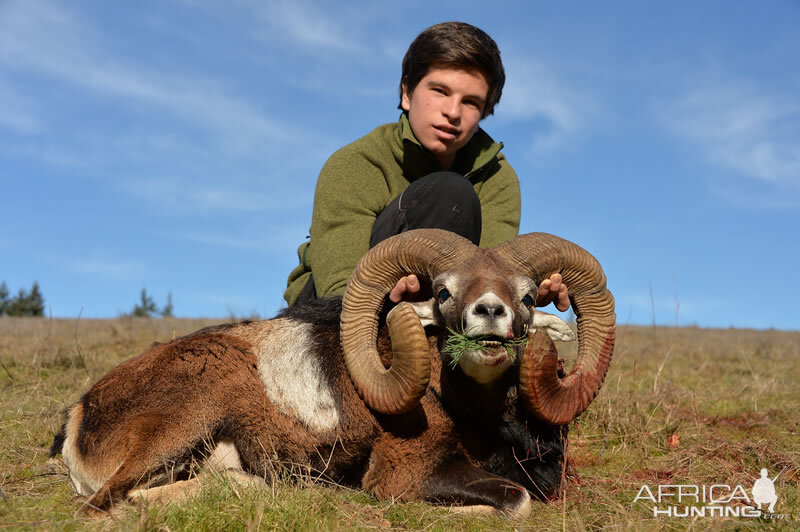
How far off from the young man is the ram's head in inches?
14.5

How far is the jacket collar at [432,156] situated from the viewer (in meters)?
6.61

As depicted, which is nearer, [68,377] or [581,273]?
[581,273]

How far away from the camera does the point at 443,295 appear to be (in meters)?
4.84

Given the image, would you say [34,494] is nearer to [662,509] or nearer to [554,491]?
[554,491]

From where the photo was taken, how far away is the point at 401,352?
15.0 feet

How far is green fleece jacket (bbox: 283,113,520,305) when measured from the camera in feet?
19.6

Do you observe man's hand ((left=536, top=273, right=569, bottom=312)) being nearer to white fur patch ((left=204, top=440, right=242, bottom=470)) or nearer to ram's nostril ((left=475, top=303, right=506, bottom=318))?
ram's nostril ((left=475, top=303, right=506, bottom=318))

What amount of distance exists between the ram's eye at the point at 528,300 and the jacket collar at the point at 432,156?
2102 mm

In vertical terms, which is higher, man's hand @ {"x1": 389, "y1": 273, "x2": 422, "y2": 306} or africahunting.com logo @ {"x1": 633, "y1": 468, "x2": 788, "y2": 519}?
man's hand @ {"x1": 389, "y1": 273, "x2": 422, "y2": 306}

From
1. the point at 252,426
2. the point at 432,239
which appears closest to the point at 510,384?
the point at 432,239

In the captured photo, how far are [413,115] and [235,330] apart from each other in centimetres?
269

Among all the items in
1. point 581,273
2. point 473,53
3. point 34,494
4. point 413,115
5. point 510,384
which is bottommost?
point 34,494

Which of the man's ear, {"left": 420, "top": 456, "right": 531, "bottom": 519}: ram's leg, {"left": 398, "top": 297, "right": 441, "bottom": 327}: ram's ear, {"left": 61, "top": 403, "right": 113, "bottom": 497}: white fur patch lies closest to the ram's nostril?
{"left": 398, "top": 297, "right": 441, "bottom": 327}: ram's ear

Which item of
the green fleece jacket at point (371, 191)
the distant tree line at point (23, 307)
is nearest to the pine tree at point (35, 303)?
the distant tree line at point (23, 307)
